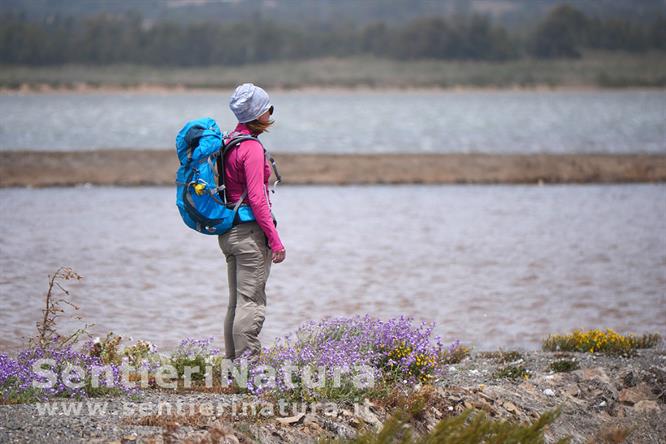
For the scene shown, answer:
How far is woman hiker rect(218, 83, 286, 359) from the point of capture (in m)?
7.94

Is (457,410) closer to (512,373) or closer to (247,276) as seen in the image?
(512,373)

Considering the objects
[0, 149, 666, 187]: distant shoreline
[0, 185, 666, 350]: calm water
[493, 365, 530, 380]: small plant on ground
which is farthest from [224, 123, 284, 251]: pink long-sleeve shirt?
[0, 149, 666, 187]: distant shoreline

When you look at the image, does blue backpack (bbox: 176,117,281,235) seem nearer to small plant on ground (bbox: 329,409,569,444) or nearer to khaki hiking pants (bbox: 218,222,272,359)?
khaki hiking pants (bbox: 218,222,272,359)

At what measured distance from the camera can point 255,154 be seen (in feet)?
26.1

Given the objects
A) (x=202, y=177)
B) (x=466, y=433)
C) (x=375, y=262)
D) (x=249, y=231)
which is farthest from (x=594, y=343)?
(x=375, y=262)

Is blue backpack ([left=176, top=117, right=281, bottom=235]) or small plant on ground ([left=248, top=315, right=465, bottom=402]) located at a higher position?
blue backpack ([left=176, top=117, right=281, bottom=235])

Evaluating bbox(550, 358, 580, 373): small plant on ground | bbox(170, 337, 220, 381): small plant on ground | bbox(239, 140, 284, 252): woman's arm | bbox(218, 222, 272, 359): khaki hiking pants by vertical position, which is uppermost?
bbox(239, 140, 284, 252): woman's arm

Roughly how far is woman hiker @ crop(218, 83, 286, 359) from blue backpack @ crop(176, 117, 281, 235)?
116 millimetres

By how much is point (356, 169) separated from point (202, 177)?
21.6 metres

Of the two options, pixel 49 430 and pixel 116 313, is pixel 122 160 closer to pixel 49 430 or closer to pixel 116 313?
pixel 116 313

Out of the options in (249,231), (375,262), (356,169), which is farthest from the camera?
(356,169)

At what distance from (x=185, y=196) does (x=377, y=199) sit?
1757cm

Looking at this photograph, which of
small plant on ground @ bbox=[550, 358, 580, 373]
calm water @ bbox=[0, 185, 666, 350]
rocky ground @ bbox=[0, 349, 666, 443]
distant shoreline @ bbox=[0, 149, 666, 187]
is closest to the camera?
rocky ground @ bbox=[0, 349, 666, 443]

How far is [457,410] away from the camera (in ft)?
25.8
